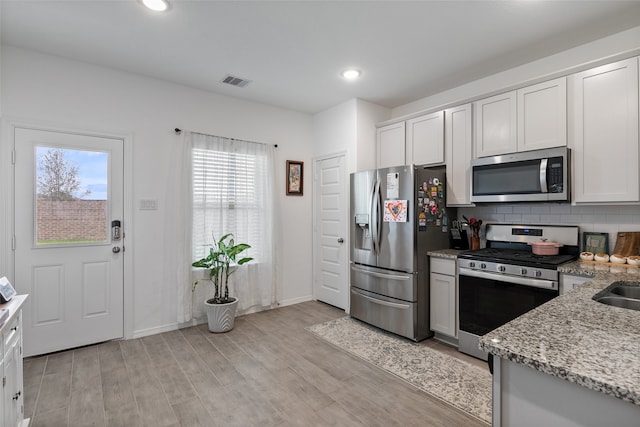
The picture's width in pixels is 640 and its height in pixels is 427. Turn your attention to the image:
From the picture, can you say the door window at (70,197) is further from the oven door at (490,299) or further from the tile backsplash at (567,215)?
the tile backsplash at (567,215)

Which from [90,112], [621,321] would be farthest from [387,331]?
[90,112]

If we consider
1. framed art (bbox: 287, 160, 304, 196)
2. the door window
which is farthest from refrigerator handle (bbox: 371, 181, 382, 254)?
the door window

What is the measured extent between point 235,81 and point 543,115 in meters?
2.99

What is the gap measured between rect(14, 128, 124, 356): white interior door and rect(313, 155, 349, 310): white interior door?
7.79ft

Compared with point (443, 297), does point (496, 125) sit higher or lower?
higher

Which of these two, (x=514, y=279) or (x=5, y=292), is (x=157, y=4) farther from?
(x=514, y=279)

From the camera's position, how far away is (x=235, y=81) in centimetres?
346

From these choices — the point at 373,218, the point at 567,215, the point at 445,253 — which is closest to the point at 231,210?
the point at 373,218

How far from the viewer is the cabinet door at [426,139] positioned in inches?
132

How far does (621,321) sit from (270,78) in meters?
3.31

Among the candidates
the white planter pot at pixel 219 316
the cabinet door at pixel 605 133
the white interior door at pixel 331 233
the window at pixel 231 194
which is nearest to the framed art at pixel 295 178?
the white interior door at pixel 331 233

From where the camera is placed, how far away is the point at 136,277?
10.8 ft

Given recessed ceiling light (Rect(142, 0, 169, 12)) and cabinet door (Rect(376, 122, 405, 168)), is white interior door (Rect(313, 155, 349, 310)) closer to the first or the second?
cabinet door (Rect(376, 122, 405, 168))

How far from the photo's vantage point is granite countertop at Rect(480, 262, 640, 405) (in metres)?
0.73
